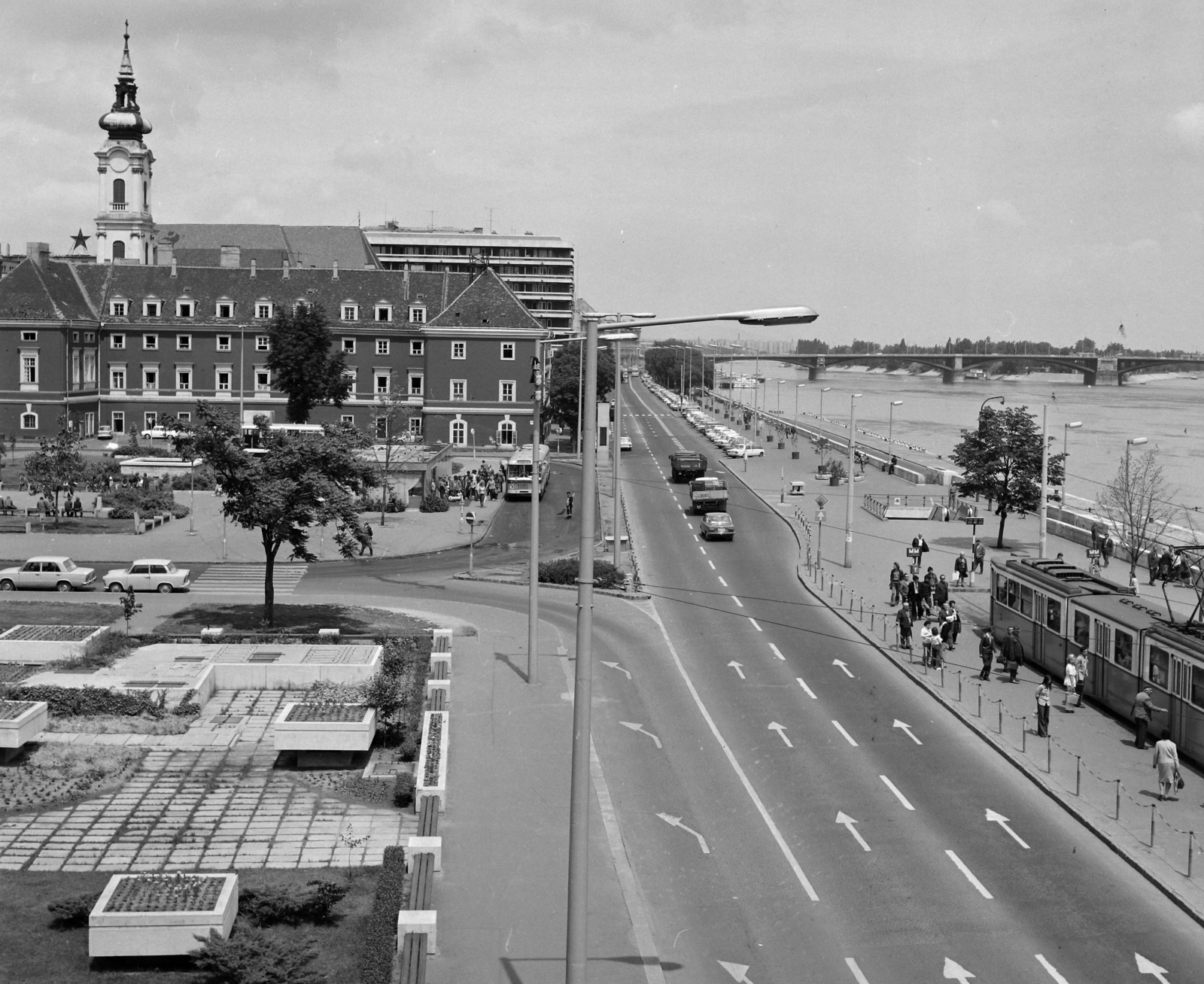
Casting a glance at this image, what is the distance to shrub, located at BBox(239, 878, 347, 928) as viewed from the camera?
1780 centimetres

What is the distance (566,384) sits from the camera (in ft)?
332

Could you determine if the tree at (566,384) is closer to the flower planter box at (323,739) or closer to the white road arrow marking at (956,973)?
the flower planter box at (323,739)

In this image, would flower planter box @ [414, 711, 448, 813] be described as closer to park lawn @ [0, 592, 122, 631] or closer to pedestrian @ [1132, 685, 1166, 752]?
pedestrian @ [1132, 685, 1166, 752]

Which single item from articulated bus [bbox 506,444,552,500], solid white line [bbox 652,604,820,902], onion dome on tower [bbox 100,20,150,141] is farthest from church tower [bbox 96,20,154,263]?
solid white line [bbox 652,604,820,902]

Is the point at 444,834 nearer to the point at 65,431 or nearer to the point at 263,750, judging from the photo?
the point at 263,750

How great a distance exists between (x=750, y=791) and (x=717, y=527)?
107 feet

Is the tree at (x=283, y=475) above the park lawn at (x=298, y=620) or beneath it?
above

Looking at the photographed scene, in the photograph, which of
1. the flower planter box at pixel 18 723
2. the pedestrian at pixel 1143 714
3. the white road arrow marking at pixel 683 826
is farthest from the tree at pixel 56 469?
the pedestrian at pixel 1143 714

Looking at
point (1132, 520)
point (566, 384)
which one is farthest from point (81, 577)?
point (566, 384)

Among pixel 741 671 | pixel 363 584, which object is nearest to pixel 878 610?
pixel 741 671

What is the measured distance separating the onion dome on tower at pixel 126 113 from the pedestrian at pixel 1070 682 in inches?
3939

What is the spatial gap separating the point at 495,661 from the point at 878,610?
13727 millimetres

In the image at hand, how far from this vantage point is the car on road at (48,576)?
45938 mm

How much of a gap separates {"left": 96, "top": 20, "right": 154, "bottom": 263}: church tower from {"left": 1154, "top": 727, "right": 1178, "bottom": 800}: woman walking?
103974 mm
